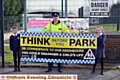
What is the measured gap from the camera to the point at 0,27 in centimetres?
1010

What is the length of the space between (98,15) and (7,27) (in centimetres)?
558

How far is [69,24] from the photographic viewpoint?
9.78 meters

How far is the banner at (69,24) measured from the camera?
9.68 metres

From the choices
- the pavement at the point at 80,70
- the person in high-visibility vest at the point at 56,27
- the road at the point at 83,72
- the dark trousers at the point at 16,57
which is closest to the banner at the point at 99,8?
the person in high-visibility vest at the point at 56,27

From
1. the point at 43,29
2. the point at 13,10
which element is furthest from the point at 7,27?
the point at 13,10

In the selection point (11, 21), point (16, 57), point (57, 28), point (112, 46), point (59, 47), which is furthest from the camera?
point (11, 21)

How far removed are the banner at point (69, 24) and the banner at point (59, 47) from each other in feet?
2.65

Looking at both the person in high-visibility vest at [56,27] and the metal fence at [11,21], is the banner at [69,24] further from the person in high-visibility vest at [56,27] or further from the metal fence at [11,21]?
the metal fence at [11,21]

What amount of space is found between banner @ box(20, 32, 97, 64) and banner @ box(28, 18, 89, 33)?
0.81 metres

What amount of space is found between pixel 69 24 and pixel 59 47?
43.6 inches

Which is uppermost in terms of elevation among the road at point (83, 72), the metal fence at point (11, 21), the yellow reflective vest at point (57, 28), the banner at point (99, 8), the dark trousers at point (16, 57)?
the banner at point (99, 8)

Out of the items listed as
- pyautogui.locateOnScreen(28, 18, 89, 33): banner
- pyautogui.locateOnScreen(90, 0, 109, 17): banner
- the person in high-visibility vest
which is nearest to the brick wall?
pyautogui.locateOnScreen(90, 0, 109, 17): banner

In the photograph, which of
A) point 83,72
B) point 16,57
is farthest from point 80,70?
point 16,57

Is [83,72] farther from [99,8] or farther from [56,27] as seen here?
[99,8]
